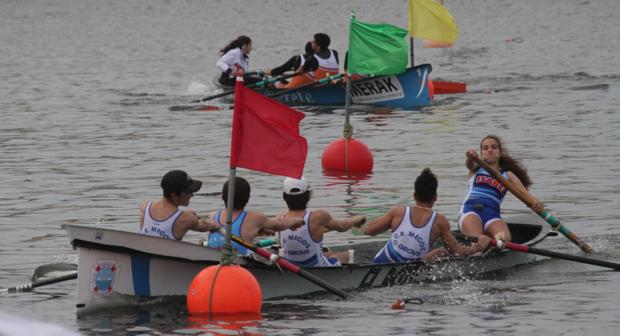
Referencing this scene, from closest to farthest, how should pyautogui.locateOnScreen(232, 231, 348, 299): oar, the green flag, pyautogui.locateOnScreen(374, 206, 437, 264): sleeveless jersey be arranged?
pyautogui.locateOnScreen(232, 231, 348, 299): oar → pyautogui.locateOnScreen(374, 206, 437, 264): sleeveless jersey → the green flag

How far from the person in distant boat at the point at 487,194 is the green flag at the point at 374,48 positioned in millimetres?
8944

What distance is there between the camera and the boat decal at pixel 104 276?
14.5 metres

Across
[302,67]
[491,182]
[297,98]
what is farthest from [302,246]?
[297,98]

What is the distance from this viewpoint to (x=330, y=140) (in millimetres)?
32031

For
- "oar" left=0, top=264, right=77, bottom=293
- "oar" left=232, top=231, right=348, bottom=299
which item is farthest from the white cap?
"oar" left=0, top=264, right=77, bottom=293

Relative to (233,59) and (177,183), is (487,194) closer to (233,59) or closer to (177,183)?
(177,183)

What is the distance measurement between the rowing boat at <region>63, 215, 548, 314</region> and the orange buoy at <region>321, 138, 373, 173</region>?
1039 centimetres

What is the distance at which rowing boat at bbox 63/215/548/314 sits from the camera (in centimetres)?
1440

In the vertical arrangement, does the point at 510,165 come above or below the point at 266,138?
below

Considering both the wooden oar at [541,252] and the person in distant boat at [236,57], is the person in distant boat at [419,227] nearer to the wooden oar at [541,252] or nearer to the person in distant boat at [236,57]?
the wooden oar at [541,252]

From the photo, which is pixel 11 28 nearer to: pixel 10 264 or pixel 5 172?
pixel 5 172

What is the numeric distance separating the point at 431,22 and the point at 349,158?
869cm

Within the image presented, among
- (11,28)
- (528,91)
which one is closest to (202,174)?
(528,91)

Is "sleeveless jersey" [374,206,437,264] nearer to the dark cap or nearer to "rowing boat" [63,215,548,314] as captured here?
"rowing boat" [63,215,548,314]
